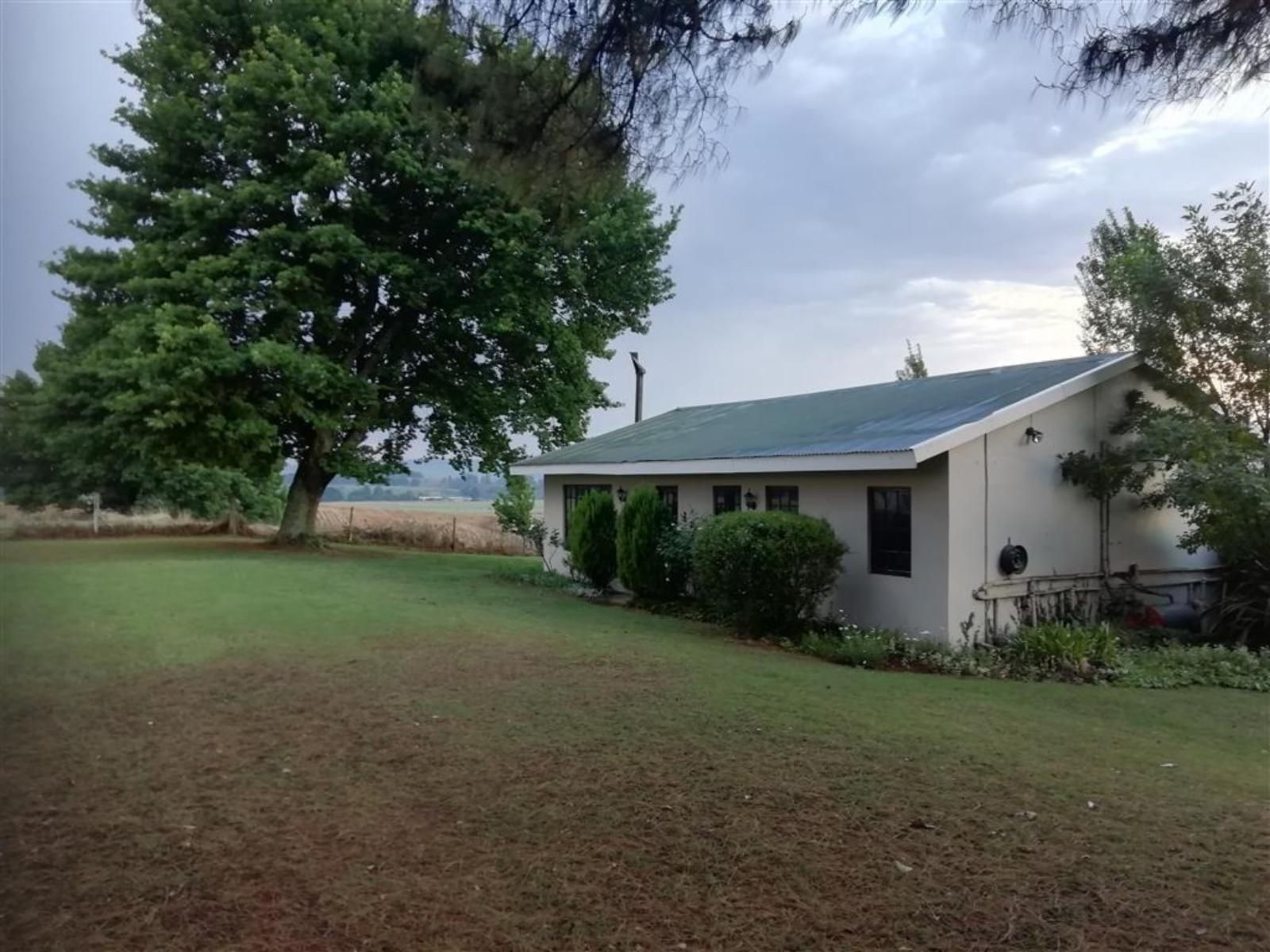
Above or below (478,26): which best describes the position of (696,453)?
below

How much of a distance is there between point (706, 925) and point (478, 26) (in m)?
4.62

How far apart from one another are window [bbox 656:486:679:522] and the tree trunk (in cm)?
1033

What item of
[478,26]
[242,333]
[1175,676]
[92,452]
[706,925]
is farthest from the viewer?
[242,333]

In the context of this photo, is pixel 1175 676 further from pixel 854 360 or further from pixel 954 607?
pixel 854 360

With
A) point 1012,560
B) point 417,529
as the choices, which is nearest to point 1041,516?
point 1012,560

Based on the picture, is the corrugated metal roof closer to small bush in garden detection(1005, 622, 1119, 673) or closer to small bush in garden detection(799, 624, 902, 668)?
small bush in garden detection(799, 624, 902, 668)

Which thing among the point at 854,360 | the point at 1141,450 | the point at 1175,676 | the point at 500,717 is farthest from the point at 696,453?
the point at 500,717

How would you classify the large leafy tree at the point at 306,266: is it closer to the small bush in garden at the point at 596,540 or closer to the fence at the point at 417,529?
the fence at the point at 417,529

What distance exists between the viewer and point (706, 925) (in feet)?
10.7

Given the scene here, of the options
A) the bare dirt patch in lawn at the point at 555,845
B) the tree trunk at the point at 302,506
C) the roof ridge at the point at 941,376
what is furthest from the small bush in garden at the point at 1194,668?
the tree trunk at the point at 302,506

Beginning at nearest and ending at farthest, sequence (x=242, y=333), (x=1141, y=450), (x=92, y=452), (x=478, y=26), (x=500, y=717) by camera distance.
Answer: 1. (x=478, y=26)
2. (x=500, y=717)
3. (x=92, y=452)
4. (x=1141, y=450)
5. (x=242, y=333)

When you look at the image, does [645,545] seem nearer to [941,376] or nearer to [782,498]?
[782,498]

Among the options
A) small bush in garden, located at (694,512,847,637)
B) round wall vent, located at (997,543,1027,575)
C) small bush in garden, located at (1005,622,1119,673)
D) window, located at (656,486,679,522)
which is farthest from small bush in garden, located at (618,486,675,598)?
small bush in garden, located at (1005,622,1119,673)

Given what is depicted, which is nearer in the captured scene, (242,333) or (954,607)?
(954,607)
